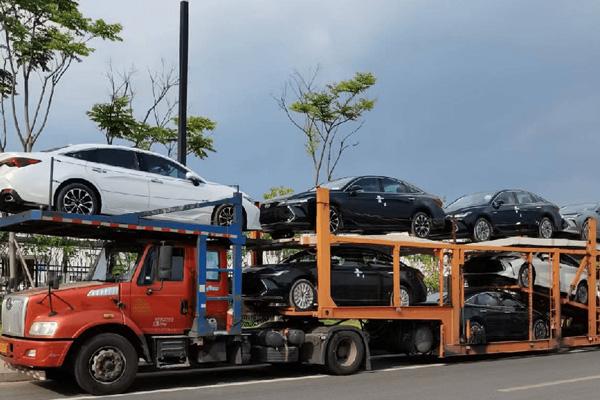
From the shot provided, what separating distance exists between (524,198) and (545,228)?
0.81m

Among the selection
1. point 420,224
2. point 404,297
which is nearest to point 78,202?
point 404,297

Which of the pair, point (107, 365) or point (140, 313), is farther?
point (140, 313)

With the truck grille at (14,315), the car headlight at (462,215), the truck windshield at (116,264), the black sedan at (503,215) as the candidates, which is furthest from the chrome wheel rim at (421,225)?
the truck grille at (14,315)

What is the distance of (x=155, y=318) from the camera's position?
9.94m

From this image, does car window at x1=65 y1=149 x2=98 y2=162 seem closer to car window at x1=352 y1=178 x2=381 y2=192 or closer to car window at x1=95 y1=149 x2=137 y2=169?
car window at x1=95 y1=149 x2=137 y2=169

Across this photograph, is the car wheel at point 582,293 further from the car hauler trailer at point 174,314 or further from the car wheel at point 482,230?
the car hauler trailer at point 174,314

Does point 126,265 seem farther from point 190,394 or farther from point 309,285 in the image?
point 309,285

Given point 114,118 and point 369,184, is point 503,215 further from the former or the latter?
point 114,118

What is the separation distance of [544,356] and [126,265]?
8.92m

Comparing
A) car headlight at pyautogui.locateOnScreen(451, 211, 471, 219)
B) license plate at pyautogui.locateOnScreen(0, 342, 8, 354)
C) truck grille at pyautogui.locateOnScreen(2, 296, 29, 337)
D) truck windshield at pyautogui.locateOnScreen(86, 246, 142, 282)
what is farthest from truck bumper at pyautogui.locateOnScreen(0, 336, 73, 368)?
car headlight at pyautogui.locateOnScreen(451, 211, 471, 219)

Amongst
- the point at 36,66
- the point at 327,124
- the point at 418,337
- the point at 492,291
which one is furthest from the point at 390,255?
the point at 327,124

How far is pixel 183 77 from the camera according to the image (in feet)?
43.9

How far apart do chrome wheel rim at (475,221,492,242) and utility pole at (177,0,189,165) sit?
236 inches

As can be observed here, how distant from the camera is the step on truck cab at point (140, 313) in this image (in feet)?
29.8
